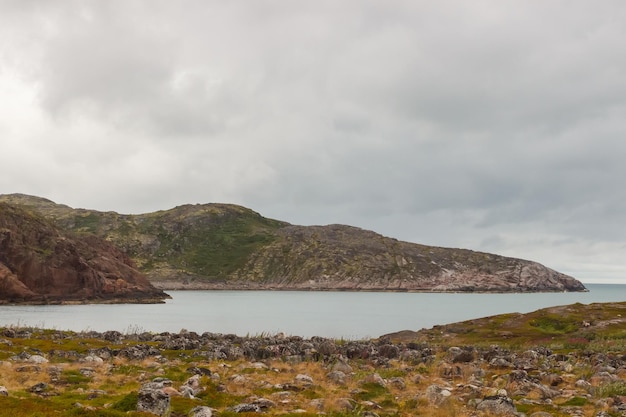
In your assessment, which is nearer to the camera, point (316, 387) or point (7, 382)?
point (7, 382)

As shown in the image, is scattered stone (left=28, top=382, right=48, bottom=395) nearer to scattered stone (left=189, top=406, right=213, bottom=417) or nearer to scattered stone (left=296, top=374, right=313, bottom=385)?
scattered stone (left=189, top=406, right=213, bottom=417)

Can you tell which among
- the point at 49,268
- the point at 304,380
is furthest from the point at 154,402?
the point at 49,268

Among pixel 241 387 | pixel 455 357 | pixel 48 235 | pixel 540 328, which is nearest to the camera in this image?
pixel 241 387

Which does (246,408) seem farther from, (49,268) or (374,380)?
(49,268)

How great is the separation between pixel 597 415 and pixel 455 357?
22210 millimetres

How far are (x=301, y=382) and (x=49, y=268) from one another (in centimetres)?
15955

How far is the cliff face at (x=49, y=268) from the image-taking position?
153625 mm

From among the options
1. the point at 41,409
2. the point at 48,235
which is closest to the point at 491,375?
the point at 41,409

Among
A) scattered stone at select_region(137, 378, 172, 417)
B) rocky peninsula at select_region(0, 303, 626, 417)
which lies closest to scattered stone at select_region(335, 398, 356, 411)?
rocky peninsula at select_region(0, 303, 626, 417)

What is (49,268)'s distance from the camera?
163000 millimetres

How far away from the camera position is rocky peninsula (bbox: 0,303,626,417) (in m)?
20.9

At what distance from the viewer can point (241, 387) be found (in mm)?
26906

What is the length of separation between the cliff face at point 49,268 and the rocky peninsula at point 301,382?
115740 millimetres

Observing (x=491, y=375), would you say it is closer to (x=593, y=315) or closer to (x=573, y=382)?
(x=573, y=382)
